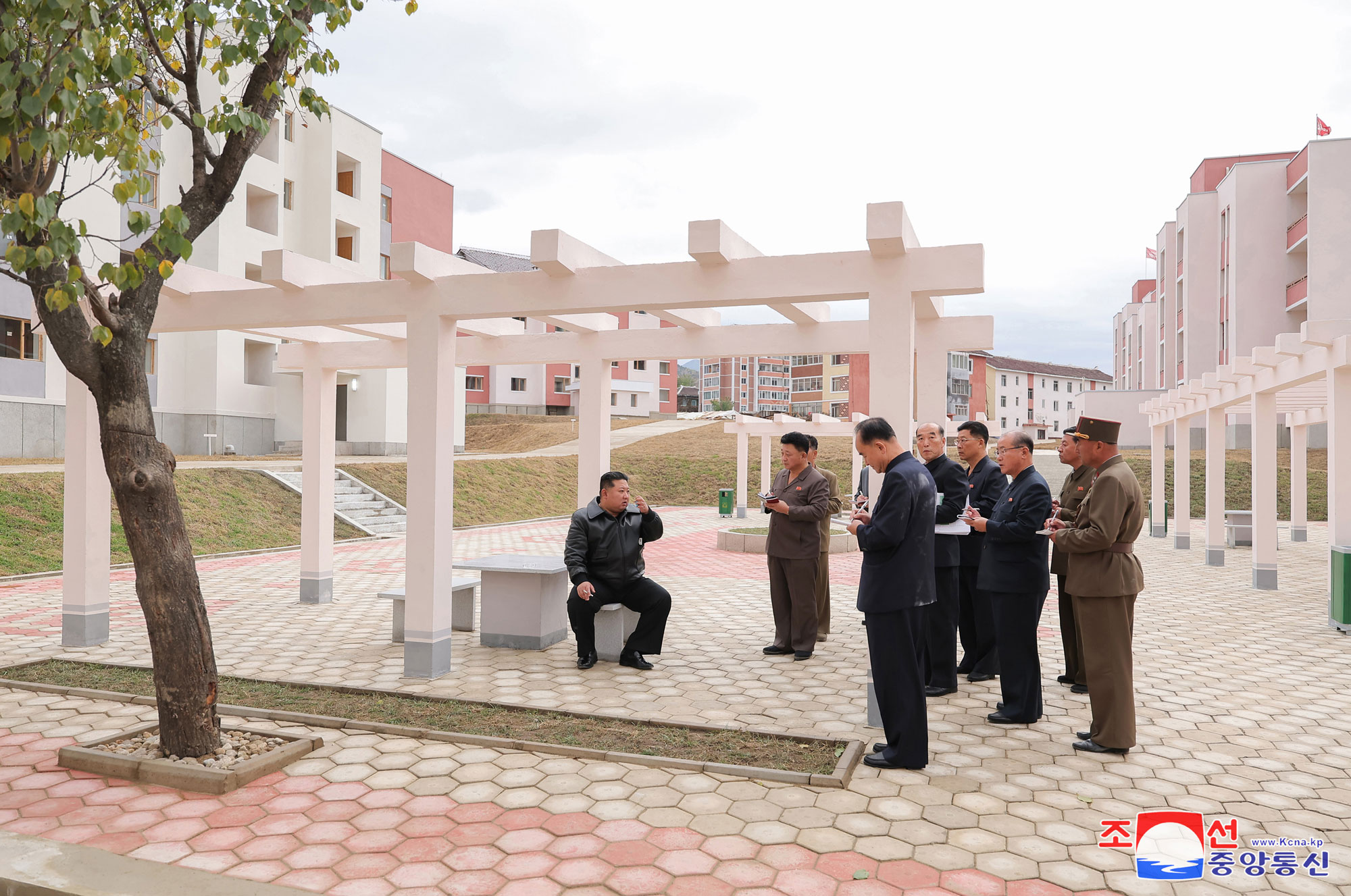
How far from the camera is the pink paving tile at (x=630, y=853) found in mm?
3475

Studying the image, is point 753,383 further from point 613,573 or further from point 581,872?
point 581,872

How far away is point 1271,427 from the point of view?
12.2m

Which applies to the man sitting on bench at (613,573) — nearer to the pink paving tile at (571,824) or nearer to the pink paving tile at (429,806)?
the pink paving tile at (429,806)

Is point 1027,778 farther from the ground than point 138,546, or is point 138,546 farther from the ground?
point 138,546

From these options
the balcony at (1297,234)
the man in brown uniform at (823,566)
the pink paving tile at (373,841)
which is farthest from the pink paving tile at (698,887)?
the balcony at (1297,234)

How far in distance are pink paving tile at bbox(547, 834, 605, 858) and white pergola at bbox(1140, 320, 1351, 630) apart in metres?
8.44

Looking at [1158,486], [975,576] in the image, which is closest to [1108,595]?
[975,576]

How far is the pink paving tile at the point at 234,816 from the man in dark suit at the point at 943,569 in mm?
4157

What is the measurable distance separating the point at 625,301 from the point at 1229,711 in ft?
15.9

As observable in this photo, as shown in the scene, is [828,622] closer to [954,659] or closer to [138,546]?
[954,659]

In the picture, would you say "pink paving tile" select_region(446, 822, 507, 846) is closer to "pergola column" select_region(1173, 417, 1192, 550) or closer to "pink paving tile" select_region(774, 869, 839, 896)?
"pink paving tile" select_region(774, 869, 839, 896)

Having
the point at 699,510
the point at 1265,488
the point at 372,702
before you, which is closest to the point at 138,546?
the point at 372,702

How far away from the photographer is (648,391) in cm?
5566

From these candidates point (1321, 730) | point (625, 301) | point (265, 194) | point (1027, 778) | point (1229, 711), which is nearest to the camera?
point (1027, 778)
